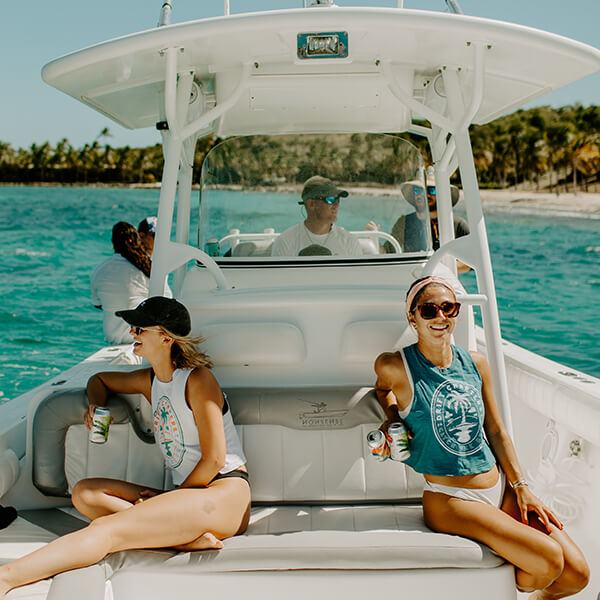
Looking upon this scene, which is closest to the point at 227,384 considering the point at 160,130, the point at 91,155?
the point at 160,130

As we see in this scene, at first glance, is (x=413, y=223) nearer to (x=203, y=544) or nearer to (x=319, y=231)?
(x=319, y=231)

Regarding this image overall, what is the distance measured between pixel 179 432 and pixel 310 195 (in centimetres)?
174

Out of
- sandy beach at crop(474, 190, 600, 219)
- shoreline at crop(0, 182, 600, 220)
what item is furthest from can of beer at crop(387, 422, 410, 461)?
sandy beach at crop(474, 190, 600, 219)

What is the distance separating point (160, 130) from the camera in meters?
3.50

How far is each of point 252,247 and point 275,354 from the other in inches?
39.1

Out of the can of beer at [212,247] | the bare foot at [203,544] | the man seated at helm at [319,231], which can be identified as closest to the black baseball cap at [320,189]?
the man seated at helm at [319,231]

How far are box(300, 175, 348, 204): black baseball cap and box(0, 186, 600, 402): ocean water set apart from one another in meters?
A: 0.73

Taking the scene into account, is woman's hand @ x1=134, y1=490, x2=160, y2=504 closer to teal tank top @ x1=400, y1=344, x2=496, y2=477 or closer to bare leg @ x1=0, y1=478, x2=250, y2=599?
bare leg @ x1=0, y1=478, x2=250, y2=599

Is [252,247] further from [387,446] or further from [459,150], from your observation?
[387,446]

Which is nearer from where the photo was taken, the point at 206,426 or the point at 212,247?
the point at 206,426

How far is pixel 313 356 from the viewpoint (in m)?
3.01

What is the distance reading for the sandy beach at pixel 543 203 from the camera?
144 ft

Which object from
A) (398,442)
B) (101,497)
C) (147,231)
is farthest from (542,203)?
(101,497)

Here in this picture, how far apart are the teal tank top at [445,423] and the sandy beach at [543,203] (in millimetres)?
43559
